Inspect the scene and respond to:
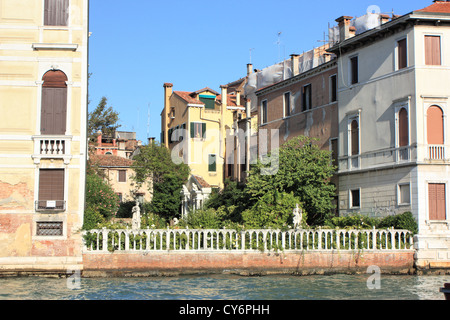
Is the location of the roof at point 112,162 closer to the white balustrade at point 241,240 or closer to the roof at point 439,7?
the white balustrade at point 241,240

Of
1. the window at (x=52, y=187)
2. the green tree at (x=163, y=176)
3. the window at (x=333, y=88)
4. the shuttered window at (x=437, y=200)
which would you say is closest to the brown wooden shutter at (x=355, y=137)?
the window at (x=333, y=88)

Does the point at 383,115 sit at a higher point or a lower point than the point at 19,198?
higher

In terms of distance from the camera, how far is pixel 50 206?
68.7 feet

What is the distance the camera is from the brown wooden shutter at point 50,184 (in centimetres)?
2108

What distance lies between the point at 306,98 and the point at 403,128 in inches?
284

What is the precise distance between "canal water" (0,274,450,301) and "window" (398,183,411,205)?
10.2 ft

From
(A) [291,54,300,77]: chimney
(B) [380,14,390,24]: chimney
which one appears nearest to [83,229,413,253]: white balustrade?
(B) [380,14,390,24]: chimney

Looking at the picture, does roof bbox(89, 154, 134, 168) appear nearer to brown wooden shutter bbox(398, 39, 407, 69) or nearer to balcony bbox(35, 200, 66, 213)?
balcony bbox(35, 200, 66, 213)

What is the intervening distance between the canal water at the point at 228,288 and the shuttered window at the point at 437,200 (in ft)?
7.93

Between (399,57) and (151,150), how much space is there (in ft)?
69.7

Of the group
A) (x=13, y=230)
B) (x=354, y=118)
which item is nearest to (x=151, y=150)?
(x=354, y=118)

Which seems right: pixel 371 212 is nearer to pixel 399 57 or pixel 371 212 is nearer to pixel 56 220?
pixel 399 57

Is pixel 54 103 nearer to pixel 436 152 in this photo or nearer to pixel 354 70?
pixel 354 70

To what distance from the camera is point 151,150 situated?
1629 inches
